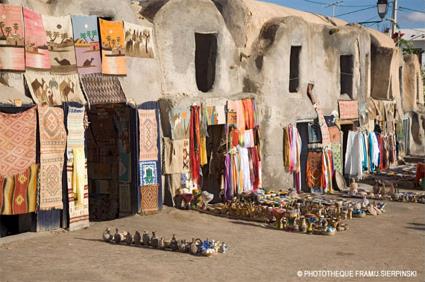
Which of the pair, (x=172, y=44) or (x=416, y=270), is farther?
(x=172, y=44)

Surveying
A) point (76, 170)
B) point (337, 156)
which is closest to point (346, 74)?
point (337, 156)

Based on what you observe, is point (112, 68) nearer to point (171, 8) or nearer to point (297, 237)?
point (171, 8)

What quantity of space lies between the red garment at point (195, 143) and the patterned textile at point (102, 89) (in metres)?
1.88

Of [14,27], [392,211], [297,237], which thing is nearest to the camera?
[14,27]

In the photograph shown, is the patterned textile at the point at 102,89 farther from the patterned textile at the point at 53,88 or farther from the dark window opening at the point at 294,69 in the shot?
the dark window opening at the point at 294,69

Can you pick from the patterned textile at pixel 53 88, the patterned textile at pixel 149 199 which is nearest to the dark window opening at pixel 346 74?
the patterned textile at pixel 149 199

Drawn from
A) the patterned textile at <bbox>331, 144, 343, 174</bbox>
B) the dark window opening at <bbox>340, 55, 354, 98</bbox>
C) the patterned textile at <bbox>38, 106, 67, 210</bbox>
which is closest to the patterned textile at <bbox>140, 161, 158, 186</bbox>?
the patterned textile at <bbox>38, 106, 67, 210</bbox>

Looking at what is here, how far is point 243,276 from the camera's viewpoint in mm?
8148

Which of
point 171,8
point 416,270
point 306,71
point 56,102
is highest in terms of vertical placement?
point 171,8

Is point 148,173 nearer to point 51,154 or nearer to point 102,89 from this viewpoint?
point 102,89

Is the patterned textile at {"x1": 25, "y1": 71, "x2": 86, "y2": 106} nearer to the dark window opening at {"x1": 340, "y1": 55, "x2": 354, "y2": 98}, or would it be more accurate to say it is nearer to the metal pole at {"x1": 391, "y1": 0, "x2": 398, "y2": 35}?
the dark window opening at {"x1": 340, "y1": 55, "x2": 354, "y2": 98}

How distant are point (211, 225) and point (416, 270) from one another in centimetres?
422

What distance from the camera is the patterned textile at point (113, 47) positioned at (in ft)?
37.6

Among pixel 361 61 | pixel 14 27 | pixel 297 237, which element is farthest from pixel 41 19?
pixel 361 61
